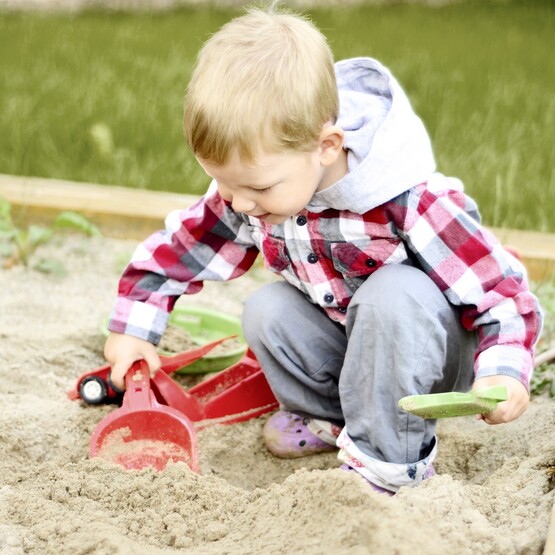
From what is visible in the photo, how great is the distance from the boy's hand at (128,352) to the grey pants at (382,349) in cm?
21

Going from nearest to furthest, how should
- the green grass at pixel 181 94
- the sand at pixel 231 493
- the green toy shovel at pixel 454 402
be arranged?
the sand at pixel 231 493 < the green toy shovel at pixel 454 402 < the green grass at pixel 181 94

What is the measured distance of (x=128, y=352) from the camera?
187cm

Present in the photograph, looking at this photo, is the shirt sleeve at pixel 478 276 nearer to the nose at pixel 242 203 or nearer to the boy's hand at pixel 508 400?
the boy's hand at pixel 508 400

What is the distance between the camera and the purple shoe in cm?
185

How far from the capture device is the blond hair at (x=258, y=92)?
1445 mm

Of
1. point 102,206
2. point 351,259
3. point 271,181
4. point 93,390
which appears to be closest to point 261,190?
point 271,181

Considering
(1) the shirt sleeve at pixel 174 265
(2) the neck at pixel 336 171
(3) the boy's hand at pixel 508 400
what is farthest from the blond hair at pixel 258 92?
(3) the boy's hand at pixel 508 400

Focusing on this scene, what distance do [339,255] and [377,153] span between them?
0.20 meters

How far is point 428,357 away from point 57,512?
25.2 inches

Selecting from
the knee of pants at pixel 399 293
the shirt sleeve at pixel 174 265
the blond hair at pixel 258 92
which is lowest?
the shirt sleeve at pixel 174 265

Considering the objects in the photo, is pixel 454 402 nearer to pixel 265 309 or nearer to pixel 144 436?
pixel 265 309

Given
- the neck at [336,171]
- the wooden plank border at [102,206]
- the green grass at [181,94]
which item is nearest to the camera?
the neck at [336,171]

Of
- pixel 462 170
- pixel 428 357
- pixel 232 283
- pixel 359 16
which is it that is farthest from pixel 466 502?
pixel 359 16

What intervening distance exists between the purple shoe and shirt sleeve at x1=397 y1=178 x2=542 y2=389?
426 mm
